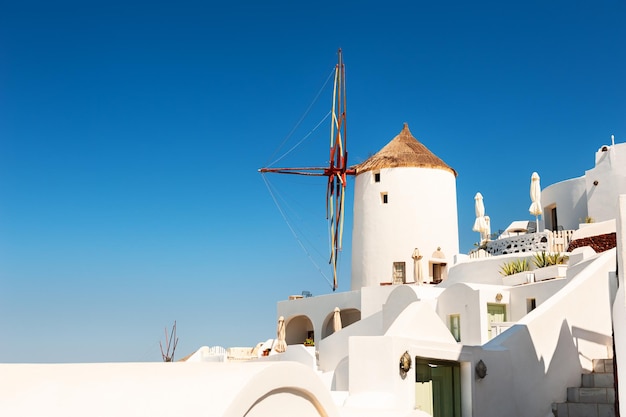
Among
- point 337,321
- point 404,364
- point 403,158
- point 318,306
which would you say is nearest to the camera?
point 404,364

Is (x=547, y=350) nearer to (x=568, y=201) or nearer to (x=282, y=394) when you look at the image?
(x=282, y=394)

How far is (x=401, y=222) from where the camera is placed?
99.1 feet

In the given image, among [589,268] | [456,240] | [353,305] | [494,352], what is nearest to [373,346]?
[494,352]

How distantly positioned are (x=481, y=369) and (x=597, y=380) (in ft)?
8.58

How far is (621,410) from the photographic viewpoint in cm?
846

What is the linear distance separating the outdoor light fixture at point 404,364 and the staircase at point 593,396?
3462mm

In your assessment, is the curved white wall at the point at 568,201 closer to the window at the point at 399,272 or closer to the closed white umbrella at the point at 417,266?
the closed white umbrella at the point at 417,266

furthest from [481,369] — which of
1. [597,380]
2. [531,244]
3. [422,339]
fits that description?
[531,244]

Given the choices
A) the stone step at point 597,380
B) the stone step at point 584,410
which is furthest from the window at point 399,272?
the stone step at point 584,410

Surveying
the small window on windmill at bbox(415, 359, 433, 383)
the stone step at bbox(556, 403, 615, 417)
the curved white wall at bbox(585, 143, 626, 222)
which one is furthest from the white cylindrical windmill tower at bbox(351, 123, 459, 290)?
the small window on windmill at bbox(415, 359, 433, 383)

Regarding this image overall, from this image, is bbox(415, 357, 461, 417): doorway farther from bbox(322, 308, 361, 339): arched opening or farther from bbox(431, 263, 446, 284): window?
bbox(431, 263, 446, 284): window

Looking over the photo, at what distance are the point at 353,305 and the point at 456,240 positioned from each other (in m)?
6.82

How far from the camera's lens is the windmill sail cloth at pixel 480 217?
30.5 metres

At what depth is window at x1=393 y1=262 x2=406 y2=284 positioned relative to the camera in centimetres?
2942
